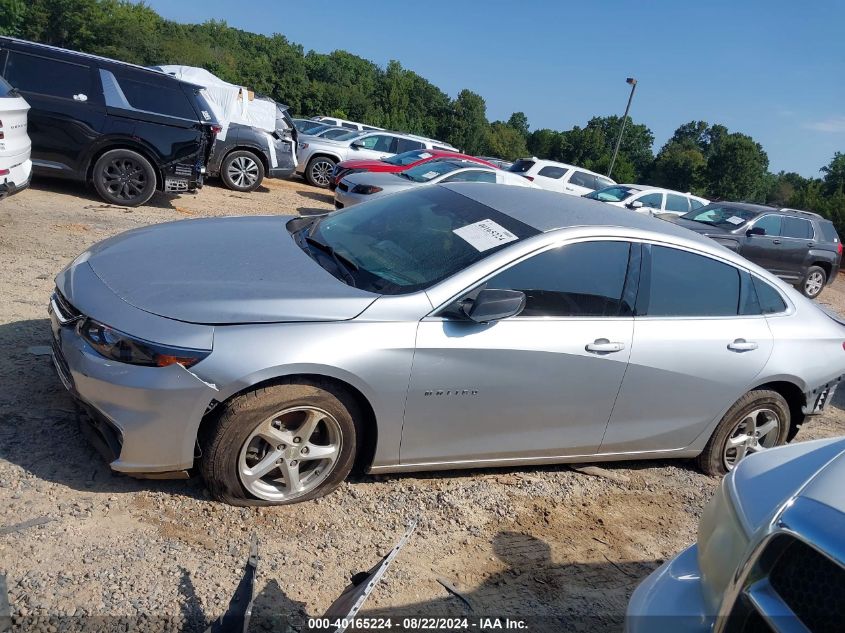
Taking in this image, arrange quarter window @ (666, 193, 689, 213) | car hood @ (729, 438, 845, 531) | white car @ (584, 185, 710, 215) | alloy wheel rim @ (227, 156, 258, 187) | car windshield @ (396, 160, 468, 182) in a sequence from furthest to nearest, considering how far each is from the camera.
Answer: quarter window @ (666, 193, 689, 213) → white car @ (584, 185, 710, 215) → car windshield @ (396, 160, 468, 182) → alloy wheel rim @ (227, 156, 258, 187) → car hood @ (729, 438, 845, 531)

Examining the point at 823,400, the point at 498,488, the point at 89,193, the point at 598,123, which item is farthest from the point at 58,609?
the point at 598,123

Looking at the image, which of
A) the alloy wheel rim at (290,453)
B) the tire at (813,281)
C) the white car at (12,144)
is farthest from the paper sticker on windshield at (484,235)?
the tire at (813,281)

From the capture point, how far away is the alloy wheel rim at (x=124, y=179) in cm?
902

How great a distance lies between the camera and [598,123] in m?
75.6

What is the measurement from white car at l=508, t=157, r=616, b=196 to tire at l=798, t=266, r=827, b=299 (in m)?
6.37

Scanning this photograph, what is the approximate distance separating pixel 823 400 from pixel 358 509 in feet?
10.7

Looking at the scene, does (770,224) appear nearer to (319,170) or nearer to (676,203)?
(676,203)

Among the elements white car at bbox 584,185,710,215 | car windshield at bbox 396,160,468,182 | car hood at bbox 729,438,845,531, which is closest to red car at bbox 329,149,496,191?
car windshield at bbox 396,160,468,182

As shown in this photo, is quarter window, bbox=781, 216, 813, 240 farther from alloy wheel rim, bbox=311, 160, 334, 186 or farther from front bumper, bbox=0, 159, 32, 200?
front bumper, bbox=0, 159, 32, 200

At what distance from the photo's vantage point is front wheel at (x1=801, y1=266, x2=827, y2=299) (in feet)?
43.8

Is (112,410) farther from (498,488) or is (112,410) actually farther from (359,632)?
(498,488)

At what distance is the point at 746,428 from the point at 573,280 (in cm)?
178

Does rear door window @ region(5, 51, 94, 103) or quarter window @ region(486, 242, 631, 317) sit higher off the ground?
rear door window @ region(5, 51, 94, 103)

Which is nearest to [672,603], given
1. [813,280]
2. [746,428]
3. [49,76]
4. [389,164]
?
[746,428]
